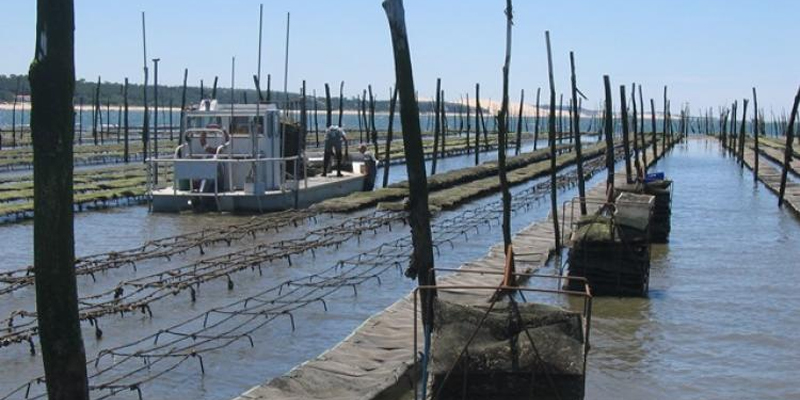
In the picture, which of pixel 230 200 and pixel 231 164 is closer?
pixel 230 200

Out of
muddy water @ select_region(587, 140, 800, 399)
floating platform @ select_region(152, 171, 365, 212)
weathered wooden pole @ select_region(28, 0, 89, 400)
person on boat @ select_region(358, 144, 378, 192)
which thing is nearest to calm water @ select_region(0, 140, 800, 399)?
muddy water @ select_region(587, 140, 800, 399)

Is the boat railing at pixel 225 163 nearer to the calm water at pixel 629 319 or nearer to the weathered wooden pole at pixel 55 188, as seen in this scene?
the calm water at pixel 629 319

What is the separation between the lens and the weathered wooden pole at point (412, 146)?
10.0 metres

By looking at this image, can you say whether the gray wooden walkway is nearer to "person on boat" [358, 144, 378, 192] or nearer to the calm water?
the calm water

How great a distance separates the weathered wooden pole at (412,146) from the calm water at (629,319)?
208 centimetres

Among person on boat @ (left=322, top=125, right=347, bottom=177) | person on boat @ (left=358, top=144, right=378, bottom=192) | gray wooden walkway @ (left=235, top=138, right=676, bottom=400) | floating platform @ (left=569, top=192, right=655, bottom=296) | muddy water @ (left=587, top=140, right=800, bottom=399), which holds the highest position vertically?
person on boat @ (left=322, top=125, right=347, bottom=177)

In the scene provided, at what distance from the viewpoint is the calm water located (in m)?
10.8

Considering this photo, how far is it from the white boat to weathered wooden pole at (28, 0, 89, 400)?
760 inches

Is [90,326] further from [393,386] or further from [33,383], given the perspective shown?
[393,386]

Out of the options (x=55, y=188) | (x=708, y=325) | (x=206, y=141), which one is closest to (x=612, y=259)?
(x=708, y=325)

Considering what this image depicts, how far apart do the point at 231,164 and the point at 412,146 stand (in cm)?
1634

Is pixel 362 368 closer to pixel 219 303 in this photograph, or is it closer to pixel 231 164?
pixel 219 303

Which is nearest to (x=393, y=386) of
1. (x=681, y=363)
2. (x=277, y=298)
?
(x=681, y=363)

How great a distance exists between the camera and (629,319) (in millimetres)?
13961
